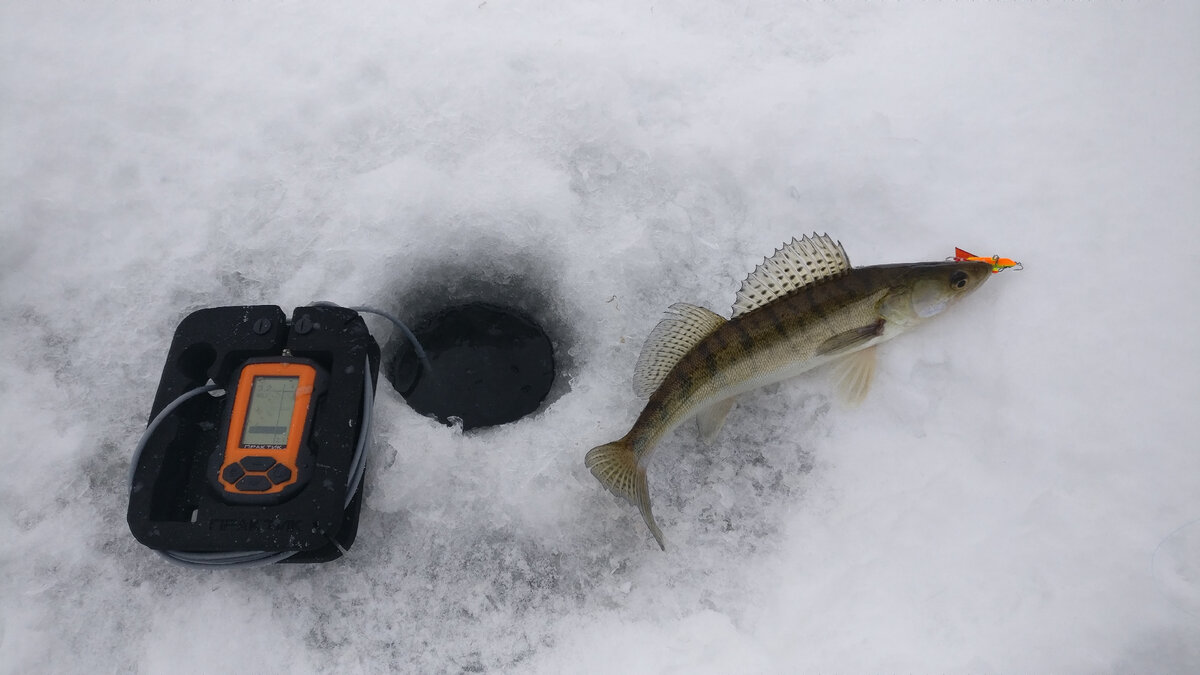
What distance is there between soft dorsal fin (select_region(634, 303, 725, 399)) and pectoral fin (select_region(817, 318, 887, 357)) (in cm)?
45

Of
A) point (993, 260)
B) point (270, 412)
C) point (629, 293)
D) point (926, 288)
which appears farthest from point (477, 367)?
point (993, 260)

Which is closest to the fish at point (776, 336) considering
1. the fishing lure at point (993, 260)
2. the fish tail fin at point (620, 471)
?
the fish tail fin at point (620, 471)

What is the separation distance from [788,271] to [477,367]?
5.43ft

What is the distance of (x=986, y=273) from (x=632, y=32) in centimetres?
220

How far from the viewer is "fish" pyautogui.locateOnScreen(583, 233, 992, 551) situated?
2650 mm

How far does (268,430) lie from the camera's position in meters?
2.55

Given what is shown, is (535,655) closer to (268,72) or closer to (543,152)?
(543,152)

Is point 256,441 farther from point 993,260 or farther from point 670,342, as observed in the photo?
point 993,260

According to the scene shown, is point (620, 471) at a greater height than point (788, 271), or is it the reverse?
point (788, 271)

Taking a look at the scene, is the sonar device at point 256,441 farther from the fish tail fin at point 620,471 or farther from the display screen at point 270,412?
the fish tail fin at point 620,471

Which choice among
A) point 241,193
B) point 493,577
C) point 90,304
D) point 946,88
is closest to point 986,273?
point 946,88

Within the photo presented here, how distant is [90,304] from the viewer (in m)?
3.12

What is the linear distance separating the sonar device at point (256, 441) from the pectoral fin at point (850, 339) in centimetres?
188

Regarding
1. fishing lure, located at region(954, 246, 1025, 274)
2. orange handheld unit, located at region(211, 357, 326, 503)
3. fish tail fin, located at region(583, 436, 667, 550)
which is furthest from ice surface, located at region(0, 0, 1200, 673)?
orange handheld unit, located at region(211, 357, 326, 503)
